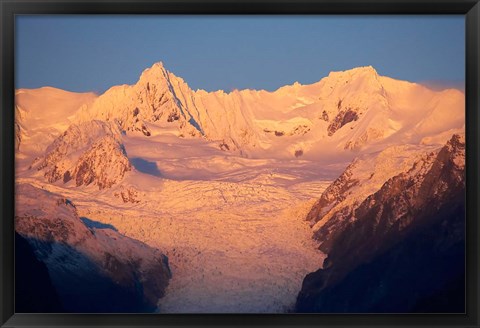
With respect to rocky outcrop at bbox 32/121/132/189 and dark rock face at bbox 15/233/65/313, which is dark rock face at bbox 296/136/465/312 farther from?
dark rock face at bbox 15/233/65/313

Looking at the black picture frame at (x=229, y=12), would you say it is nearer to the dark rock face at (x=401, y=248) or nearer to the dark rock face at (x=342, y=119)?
the dark rock face at (x=401, y=248)

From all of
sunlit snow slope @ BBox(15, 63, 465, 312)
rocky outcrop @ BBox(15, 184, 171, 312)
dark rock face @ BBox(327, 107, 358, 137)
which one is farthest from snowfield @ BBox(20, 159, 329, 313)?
dark rock face @ BBox(327, 107, 358, 137)

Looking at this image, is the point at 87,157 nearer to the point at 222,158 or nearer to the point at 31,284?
the point at 222,158

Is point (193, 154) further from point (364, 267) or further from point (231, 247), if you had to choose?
point (364, 267)

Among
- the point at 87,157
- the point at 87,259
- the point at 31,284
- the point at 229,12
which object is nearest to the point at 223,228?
the point at 87,259

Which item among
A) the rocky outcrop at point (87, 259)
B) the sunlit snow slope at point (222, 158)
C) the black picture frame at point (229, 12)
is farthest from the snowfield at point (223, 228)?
the black picture frame at point (229, 12)

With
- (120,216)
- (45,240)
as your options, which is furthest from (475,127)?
(45,240)
